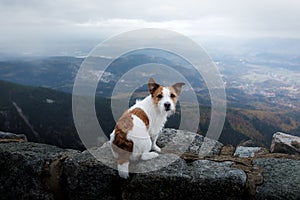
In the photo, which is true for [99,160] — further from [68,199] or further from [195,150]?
[195,150]

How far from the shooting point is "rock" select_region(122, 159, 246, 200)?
6.12 m

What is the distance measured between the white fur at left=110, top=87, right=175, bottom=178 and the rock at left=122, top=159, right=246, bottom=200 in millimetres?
496

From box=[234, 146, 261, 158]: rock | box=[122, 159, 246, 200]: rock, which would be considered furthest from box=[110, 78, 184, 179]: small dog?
box=[234, 146, 261, 158]: rock

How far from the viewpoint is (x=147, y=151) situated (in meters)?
7.19

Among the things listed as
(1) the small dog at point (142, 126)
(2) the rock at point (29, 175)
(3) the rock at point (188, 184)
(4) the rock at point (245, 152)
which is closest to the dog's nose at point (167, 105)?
(1) the small dog at point (142, 126)

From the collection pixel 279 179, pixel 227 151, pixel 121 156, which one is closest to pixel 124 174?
pixel 121 156

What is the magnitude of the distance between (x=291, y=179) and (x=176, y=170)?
280 centimetres

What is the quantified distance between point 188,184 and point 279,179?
2268 mm

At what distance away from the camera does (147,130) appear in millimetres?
7484

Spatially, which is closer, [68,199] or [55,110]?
[68,199]

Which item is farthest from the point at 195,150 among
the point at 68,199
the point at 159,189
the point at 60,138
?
the point at 60,138

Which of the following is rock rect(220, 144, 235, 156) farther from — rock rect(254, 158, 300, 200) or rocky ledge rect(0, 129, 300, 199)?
rock rect(254, 158, 300, 200)

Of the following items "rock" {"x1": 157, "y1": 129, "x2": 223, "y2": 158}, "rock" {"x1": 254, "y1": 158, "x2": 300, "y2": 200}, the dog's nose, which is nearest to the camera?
"rock" {"x1": 254, "y1": 158, "x2": 300, "y2": 200}

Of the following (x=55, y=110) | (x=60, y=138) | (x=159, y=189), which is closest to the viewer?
(x=159, y=189)
